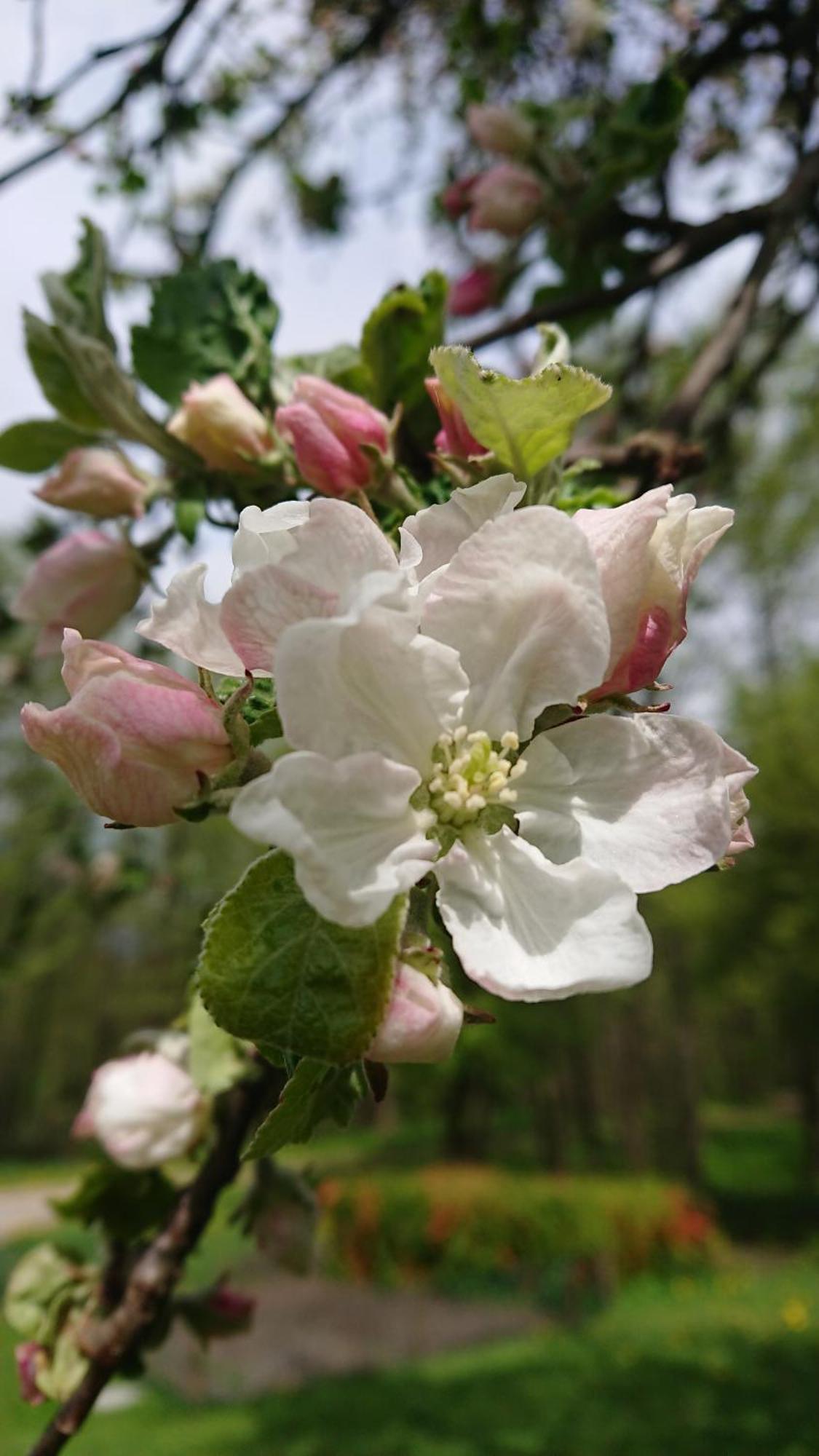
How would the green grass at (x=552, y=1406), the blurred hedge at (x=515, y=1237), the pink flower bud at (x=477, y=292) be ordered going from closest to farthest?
the pink flower bud at (x=477, y=292) → the green grass at (x=552, y=1406) → the blurred hedge at (x=515, y=1237)

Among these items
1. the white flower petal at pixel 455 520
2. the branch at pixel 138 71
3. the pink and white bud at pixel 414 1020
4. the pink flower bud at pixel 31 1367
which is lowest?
the pink flower bud at pixel 31 1367

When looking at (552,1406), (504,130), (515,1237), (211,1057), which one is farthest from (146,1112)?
(515,1237)

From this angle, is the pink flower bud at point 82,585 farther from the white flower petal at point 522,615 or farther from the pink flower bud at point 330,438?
the white flower petal at point 522,615

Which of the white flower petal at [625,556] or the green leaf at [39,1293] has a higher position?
the white flower petal at [625,556]

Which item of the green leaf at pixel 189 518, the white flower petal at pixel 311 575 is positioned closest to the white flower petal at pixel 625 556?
the white flower petal at pixel 311 575

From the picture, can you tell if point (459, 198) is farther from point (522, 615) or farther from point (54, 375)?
point (522, 615)

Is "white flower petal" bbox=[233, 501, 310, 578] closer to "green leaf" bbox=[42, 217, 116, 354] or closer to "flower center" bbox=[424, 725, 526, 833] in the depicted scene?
"flower center" bbox=[424, 725, 526, 833]

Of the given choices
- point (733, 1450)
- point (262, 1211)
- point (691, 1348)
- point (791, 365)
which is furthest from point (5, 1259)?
point (262, 1211)
